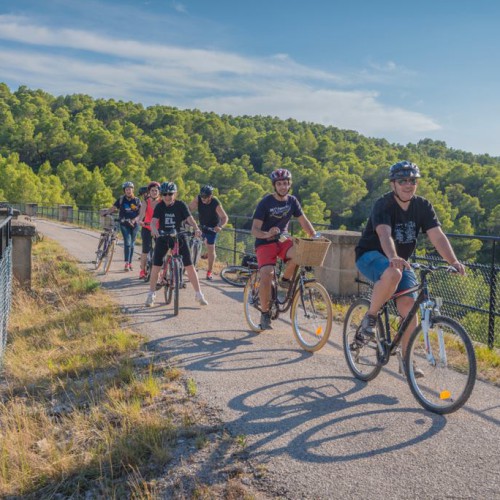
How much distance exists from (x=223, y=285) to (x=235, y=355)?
506cm

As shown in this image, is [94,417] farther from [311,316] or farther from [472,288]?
[472,288]

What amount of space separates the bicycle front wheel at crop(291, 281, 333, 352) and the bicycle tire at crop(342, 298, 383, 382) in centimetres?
47

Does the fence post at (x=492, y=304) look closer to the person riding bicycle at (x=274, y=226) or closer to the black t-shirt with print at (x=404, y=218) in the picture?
the person riding bicycle at (x=274, y=226)

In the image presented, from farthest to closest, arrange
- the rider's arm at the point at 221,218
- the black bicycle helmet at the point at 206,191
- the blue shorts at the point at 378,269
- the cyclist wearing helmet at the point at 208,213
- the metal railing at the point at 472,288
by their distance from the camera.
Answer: the cyclist wearing helmet at the point at 208,213
the black bicycle helmet at the point at 206,191
the rider's arm at the point at 221,218
the metal railing at the point at 472,288
the blue shorts at the point at 378,269

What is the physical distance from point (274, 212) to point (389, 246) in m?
2.25

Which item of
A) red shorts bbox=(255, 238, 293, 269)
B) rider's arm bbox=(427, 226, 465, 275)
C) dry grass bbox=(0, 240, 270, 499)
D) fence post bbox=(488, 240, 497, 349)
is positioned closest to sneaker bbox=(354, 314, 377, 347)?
rider's arm bbox=(427, 226, 465, 275)

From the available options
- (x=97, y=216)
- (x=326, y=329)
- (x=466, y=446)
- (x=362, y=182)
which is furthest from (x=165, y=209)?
(x=362, y=182)

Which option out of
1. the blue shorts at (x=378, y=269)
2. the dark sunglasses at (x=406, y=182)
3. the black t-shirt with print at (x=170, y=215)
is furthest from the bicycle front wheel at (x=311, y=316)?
the black t-shirt with print at (x=170, y=215)

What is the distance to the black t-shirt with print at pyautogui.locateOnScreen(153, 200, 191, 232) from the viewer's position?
28.5 ft

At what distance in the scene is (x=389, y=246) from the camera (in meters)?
4.45

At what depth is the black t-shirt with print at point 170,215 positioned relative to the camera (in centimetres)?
867

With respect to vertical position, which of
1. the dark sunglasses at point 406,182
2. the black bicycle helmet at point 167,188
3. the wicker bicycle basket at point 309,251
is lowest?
the wicker bicycle basket at point 309,251

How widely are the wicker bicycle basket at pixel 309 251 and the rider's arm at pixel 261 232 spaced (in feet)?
1.13

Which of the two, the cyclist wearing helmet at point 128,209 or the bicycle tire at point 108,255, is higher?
the cyclist wearing helmet at point 128,209
